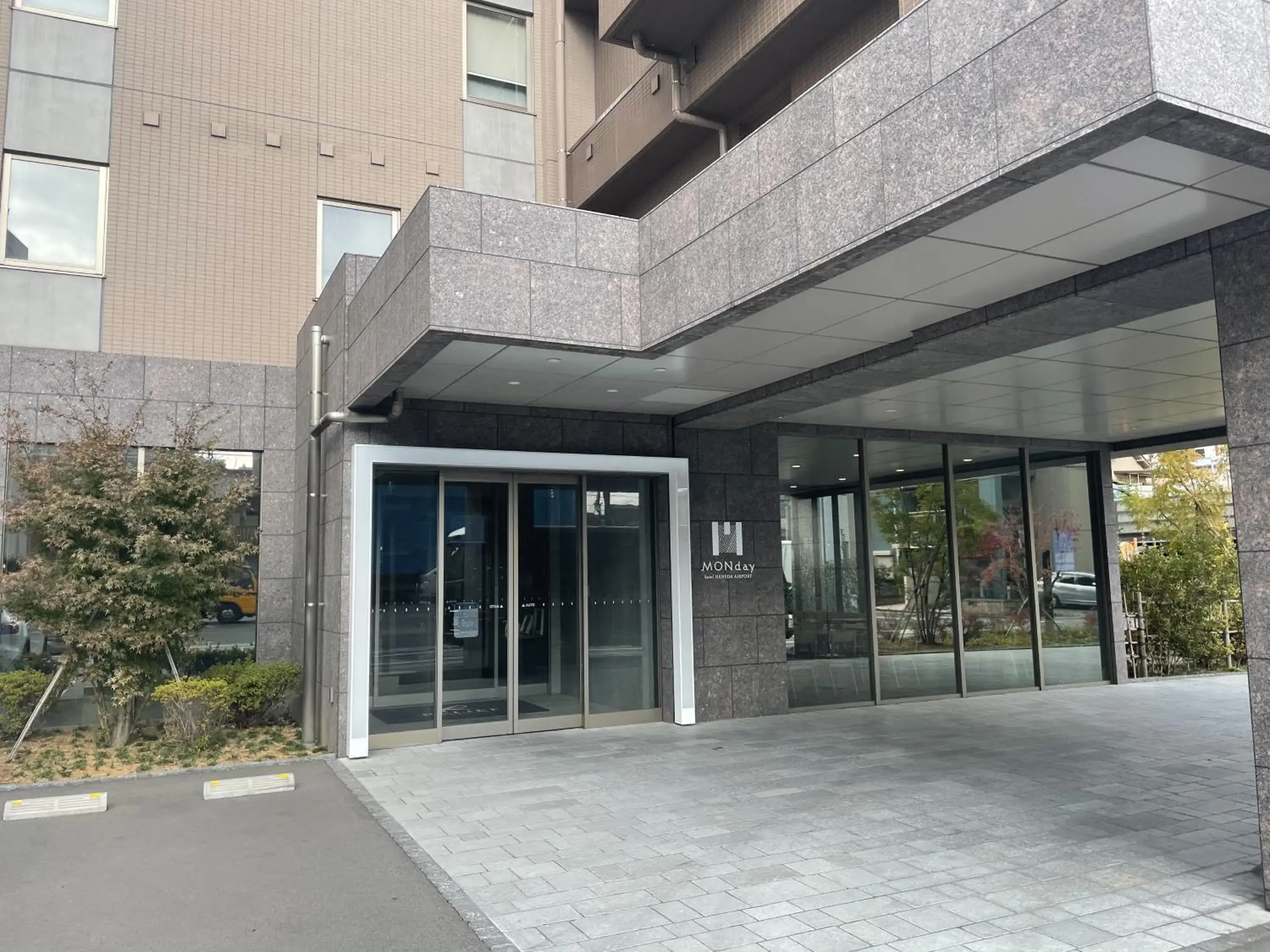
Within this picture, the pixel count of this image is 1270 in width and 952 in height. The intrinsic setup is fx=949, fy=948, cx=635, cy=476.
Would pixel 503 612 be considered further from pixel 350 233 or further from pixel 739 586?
pixel 350 233

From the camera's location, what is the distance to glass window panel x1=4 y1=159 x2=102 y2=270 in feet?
36.6

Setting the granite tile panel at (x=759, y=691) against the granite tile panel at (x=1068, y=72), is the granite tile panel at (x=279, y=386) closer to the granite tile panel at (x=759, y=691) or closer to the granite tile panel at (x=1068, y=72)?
the granite tile panel at (x=759, y=691)

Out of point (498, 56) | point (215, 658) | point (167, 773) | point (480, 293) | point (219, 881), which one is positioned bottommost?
point (219, 881)

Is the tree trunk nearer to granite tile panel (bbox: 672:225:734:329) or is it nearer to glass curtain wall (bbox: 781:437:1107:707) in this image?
granite tile panel (bbox: 672:225:734:329)

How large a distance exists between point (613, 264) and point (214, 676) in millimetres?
6352

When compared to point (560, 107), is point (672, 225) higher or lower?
lower

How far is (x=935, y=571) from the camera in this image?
42.3ft

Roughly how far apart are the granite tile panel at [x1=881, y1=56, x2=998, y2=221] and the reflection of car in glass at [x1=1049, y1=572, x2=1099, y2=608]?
34.7 ft

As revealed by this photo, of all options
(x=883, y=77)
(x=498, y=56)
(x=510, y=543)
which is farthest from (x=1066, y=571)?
(x=498, y=56)

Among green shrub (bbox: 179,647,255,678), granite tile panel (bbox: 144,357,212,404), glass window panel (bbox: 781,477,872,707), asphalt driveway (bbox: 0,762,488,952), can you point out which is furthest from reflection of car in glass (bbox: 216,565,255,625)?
glass window panel (bbox: 781,477,872,707)

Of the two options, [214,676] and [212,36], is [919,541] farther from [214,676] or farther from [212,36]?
[212,36]

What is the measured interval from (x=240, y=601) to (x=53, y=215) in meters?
5.13

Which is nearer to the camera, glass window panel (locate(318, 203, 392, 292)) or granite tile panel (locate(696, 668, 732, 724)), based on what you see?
granite tile panel (locate(696, 668, 732, 724))

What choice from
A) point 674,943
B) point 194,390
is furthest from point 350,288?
point 674,943
